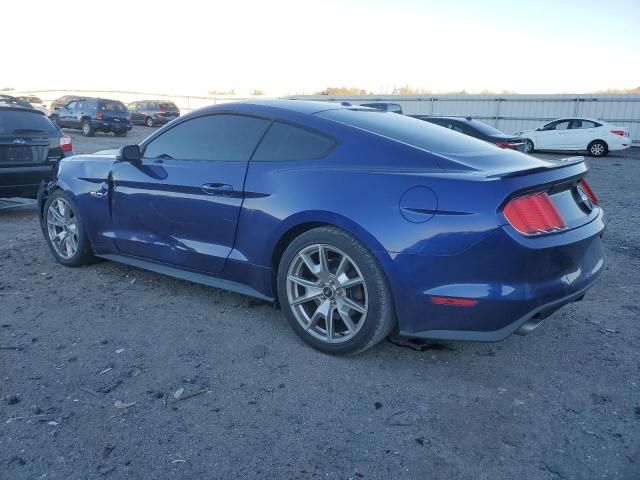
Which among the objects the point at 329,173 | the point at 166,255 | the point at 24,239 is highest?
the point at 329,173

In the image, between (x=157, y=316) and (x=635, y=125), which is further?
(x=635, y=125)

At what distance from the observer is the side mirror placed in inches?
176

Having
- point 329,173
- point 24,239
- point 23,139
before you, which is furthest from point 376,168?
point 23,139

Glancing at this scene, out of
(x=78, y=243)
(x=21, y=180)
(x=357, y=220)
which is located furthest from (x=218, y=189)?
(x=21, y=180)

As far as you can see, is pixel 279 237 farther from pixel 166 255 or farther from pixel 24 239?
pixel 24 239

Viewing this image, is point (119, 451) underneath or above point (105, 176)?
underneath

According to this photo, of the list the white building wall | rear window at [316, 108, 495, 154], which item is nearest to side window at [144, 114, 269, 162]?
rear window at [316, 108, 495, 154]

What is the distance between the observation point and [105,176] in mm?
4715

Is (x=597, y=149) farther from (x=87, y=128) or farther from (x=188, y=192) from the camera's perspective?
(x=87, y=128)

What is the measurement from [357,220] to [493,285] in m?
0.82

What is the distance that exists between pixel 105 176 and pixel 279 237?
197 centimetres

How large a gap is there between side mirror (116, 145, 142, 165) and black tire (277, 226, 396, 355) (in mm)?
1731

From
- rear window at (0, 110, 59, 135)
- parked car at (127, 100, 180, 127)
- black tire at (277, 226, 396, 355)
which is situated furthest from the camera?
parked car at (127, 100, 180, 127)

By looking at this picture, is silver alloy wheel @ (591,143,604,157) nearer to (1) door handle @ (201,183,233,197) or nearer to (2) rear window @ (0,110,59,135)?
(2) rear window @ (0,110,59,135)
